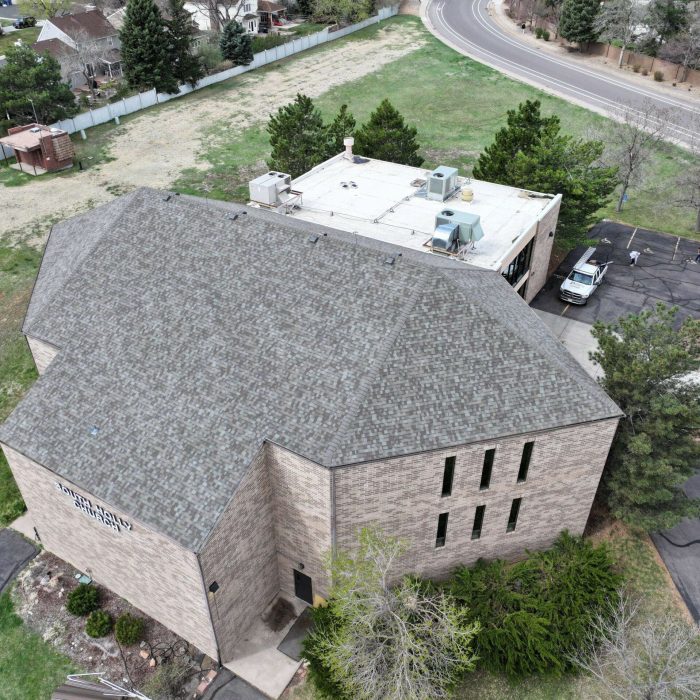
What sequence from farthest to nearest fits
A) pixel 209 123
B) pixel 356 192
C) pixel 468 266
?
pixel 209 123
pixel 356 192
pixel 468 266

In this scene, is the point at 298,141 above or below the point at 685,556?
above

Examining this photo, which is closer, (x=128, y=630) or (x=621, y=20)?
(x=128, y=630)

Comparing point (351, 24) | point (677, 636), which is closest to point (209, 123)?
point (351, 24)

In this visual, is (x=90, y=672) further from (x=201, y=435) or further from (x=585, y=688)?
(x=585, y=688)

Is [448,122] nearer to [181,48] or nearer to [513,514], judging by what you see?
[181,48]

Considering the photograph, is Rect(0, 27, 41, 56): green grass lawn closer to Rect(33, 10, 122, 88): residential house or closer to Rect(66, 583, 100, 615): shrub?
Rect(33, 10, 122, 88): residential house

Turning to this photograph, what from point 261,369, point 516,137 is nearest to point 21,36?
point 516,137

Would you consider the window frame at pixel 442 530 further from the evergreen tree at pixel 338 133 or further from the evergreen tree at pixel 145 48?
the evergreen tree at pixel 145 48
